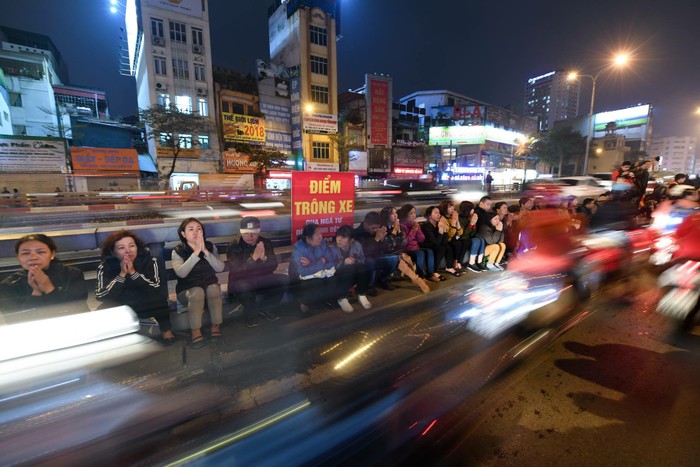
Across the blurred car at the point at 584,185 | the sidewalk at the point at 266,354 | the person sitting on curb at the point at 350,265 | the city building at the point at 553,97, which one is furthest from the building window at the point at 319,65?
the city building at the point at 553,97

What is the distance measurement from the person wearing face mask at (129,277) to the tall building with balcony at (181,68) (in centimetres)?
2745

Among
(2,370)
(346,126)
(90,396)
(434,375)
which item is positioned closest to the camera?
(2,370)

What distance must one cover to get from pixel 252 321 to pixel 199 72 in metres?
31.9

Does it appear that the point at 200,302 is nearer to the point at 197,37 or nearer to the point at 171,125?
the point at 171,125

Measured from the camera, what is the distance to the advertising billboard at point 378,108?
36.9 metres

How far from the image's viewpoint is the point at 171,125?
25.4 m

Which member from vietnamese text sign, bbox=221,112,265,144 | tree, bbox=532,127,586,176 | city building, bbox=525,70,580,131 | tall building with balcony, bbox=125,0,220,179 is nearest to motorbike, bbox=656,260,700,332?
tall building with balcony, bbox=125,0,220,179

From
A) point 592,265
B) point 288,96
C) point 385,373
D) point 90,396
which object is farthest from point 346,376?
point 288,96

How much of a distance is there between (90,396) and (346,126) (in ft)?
120

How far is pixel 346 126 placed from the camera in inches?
1431

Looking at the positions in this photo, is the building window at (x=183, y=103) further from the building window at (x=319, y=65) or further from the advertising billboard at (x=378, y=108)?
the advertising billboard at (x=378, y=108)

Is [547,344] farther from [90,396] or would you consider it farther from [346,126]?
[346,126]

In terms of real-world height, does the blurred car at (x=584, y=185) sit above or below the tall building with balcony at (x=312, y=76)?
below

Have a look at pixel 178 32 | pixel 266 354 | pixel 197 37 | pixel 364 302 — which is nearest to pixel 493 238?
pixel 364 302
